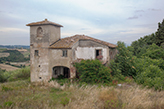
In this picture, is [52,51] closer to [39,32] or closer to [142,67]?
[39,32]

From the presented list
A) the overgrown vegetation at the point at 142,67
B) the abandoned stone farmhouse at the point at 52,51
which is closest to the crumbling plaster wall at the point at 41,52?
the abandoned stone farmhouse at the point at 52,51

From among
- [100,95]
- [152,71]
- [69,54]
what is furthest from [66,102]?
[152,71]

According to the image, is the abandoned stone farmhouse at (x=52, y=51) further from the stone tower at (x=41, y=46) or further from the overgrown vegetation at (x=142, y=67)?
the overgrown vegetation at (x=142, y=67)

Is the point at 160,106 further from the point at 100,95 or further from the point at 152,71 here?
the point at 152,71

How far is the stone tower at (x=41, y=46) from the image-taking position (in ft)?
49.3

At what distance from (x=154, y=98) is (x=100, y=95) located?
364cm

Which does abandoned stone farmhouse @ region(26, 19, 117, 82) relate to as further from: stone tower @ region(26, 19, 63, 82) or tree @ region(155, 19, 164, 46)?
tree @ region(155, 19, 164, 46)

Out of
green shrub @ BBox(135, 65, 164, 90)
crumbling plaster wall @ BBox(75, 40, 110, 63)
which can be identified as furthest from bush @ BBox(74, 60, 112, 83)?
green shrub @ BBox(135, 65, 164, 90)

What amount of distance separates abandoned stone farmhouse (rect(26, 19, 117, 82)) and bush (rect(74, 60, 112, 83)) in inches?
60.7

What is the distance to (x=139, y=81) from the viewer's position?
1203 centimetres

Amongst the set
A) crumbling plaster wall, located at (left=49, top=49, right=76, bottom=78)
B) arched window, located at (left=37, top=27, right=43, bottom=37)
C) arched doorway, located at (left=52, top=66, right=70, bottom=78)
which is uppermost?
arched window, located at (left=37, top=27, right=43, bottom=37)

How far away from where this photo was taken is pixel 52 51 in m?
14.9

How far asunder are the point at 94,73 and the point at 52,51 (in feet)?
18.4

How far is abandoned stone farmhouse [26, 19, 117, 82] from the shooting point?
47.6ft
